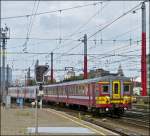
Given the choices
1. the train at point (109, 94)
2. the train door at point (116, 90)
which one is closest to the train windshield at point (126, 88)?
the train at point (109, 94)

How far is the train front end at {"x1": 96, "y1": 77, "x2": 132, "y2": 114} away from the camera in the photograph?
32406mm

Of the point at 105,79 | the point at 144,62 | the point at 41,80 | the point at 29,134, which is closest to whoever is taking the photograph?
the point at 41,80

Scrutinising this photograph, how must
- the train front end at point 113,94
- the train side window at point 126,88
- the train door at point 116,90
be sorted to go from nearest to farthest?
the train front end at point 113,94 → the train door at point 116,90 → the train side window at point 126,88

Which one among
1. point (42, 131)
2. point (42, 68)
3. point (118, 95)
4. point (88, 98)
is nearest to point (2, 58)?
point (88, 98)

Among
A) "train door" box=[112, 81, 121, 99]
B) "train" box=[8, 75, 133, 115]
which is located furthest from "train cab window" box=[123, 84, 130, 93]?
"train door" box=[112, 81, 121, 99]

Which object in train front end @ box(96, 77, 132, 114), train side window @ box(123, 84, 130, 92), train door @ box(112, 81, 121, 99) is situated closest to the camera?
train front end @ box(96, 77, 132, 114)

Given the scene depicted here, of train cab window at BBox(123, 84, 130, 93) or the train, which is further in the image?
train cab window at BBox(123, 84, 130, 93)

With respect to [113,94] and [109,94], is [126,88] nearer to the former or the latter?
[113,94]

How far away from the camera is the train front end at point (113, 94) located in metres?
32.4

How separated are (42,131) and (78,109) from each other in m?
22.9

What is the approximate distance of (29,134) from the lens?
1856cm

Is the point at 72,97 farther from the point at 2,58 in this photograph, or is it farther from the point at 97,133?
the point at 97,133

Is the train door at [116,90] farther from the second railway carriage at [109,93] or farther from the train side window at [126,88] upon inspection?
the train side window at [126,88]

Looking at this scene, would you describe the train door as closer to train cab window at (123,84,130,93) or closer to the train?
the train
